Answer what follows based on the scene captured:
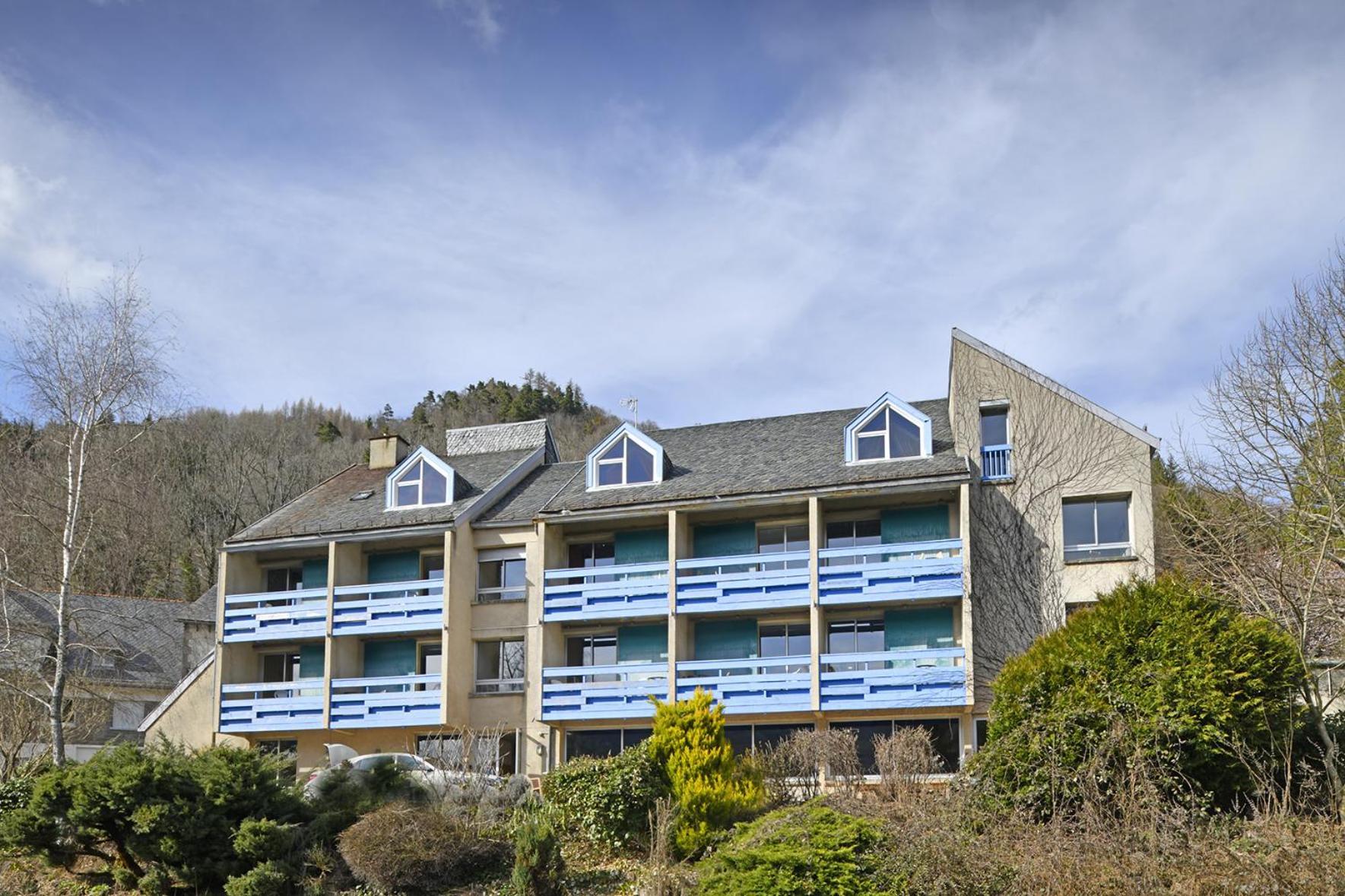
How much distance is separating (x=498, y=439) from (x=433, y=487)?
18.5ft

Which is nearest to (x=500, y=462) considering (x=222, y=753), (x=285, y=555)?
(x=285, y=555)

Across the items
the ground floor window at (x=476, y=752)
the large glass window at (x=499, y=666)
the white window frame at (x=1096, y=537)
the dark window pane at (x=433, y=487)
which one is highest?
the dark window pane at (x=433, y=487)

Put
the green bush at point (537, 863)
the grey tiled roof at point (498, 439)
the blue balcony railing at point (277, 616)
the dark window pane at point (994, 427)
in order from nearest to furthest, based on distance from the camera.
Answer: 1. the green bush at point (537, 863)
2. the dark window pane at point (994, 427)
3. the blue balcony railing at point (277, 616)
4. the grey tiled roof at point (498, 439)

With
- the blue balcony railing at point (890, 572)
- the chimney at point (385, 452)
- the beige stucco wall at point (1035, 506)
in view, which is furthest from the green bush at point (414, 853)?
the chimney at point (385, 452)

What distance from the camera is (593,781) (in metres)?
21.4

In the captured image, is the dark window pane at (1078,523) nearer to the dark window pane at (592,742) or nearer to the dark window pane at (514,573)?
the dark window pane at (592,742)

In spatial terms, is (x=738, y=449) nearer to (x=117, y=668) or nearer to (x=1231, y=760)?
(x=1231, y=760)

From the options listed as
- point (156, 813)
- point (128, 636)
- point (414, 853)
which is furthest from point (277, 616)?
point (414, 853)

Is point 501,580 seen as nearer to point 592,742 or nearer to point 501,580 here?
point 501,580

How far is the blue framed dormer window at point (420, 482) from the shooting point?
3575cm

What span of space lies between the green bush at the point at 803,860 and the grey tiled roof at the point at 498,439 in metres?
24.1

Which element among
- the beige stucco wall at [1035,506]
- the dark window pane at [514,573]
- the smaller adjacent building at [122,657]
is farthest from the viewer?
the smaller adjacent building at [122,657]

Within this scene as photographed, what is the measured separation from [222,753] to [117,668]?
2498 cm

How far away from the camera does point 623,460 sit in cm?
3441
